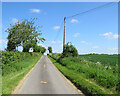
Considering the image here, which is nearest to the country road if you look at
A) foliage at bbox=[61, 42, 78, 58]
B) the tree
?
foliage at bbox=[61, 42, 78, 58]

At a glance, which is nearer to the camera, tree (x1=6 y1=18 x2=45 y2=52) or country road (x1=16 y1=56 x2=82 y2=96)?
country road (x1=16 y1=56 x2=82 y2=96)

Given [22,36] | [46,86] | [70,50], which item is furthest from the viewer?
[22,36]

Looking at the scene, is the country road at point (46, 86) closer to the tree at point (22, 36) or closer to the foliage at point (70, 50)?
the foliage at point (70, 50)

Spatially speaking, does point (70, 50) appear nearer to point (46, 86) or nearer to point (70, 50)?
point (70, 50)

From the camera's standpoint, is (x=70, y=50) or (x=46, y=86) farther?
(x=70, y=50)

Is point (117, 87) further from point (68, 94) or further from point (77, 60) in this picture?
point (77, 60)

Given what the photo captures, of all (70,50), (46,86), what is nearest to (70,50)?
(70,50)

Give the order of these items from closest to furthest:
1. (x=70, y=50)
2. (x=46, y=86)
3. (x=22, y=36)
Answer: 1. (x=46, y=86)
2. (x=70, y=50)
3. (x=22, y=36)

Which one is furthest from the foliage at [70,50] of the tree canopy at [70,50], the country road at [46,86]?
the country road at [46,86]

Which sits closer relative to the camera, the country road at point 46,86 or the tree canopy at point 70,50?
the country road at point 46,86

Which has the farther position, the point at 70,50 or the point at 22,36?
the point at 22,36

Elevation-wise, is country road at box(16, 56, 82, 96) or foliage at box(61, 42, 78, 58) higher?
foliage at box(61, 42, 78, 58)

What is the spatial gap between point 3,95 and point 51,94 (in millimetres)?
2615

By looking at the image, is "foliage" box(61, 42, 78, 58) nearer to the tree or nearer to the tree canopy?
the tree canopy
